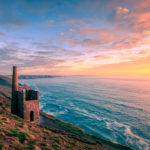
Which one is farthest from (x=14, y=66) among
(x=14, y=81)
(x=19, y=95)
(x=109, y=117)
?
(x=109, y=117)

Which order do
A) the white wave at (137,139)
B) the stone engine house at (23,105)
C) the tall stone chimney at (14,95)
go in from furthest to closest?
1. the white wave at (137,139)
2. the tall stone chimney at (14,95)
3. the stone engine house at (23,105)

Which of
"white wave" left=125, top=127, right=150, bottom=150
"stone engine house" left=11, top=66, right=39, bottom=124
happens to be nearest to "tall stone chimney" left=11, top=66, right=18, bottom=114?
"stone engine house" left=11, top=66, right=39, bottom=124

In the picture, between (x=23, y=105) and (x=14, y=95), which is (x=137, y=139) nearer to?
(x=23, y=105)

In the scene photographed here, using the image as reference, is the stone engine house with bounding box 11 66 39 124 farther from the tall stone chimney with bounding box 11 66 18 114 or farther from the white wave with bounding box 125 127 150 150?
the white wave with bounding box 125 127 150 150

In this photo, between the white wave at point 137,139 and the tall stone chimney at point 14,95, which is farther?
the white wave at point 137,139

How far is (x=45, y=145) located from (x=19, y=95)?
15.6 meters

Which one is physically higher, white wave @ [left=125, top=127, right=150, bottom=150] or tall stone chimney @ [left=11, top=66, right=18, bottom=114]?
tall stone chimney @ [left=11, top=66, right=18, bottom=114]

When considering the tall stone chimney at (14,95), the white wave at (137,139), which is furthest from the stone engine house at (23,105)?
the white wave at (137,139)

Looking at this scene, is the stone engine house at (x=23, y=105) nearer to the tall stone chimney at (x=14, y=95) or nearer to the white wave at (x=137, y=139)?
the tall stone chimney at (x=14, y=95)

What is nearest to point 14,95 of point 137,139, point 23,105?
point 23,105

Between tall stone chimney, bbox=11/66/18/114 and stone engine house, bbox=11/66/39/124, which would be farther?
tall stone chimney, bbox=11/66/18/114

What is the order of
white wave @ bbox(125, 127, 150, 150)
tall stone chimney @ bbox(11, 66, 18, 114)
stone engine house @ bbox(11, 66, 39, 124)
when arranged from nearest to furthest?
stone engine house @ bbox(11, 66, 39, 124) → tall stone chimney @ bbox(11, 66, 18, 114) → white wave @ bbox(125, 127, 150, 150)

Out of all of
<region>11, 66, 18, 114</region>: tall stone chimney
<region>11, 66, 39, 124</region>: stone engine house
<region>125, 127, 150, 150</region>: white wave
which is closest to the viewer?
<region>11, 66, 39, 124</region>: stone engine house

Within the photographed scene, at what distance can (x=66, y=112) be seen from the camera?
5047cm
